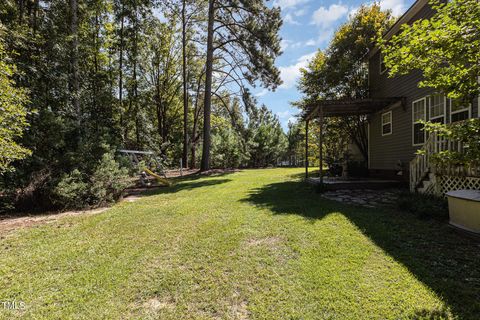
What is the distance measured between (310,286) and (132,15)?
571 inches

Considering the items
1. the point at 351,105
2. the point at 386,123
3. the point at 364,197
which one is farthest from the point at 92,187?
the point at 386,123

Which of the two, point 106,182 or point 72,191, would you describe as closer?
point 72,191

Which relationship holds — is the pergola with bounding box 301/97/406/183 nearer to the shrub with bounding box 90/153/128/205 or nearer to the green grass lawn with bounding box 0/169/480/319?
Answer: the green grass lawn with bounding box 0/169/480/319

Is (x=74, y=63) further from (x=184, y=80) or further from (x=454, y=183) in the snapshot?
(x=454, y=183)

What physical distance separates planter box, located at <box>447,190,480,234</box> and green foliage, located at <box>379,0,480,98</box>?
2053mm

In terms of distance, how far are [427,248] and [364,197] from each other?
3.44m

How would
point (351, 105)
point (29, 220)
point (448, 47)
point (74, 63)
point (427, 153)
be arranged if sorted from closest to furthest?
point (448, 47), point (29, 220), point (427, 153), point (74, 63), point (351, 105)

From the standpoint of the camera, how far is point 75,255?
3312 millimetres

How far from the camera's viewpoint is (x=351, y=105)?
8305 mm

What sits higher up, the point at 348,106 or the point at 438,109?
the point at 348,106

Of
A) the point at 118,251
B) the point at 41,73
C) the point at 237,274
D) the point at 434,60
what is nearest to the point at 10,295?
→ the point at 118,251

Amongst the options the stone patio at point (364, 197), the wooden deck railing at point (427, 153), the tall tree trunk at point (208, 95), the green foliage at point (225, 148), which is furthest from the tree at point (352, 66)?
the green foliage at point (225, 148)

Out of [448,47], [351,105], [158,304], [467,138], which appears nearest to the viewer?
[158,304]

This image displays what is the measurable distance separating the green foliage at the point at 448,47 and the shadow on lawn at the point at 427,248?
2.15 meters
